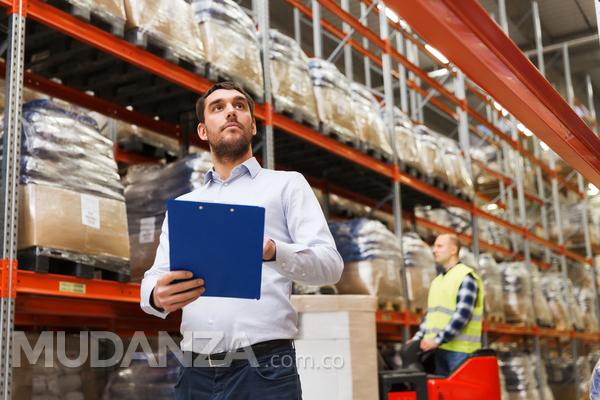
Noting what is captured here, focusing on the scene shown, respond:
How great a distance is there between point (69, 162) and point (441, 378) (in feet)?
11.0

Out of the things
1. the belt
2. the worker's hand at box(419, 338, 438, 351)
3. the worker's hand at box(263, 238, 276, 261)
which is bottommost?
the worker's hand at box(419, 338, 438, 351)

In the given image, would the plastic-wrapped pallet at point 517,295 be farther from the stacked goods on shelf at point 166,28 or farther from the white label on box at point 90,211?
the white label on box at point 90,211

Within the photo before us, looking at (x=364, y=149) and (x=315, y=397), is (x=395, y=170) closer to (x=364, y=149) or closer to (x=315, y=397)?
(x=364, y=149)

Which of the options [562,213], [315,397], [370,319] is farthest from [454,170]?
[562,213]

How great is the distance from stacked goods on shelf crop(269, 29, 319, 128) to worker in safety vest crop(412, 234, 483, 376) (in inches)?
69.9

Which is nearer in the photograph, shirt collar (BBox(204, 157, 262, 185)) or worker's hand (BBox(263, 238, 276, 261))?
worker's hand (BBox(263, 238, 276, 261))

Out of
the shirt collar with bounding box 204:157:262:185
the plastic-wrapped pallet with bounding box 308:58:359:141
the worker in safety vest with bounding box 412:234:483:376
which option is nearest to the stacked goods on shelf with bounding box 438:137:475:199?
the plastic-wrapped pallet with bounding box 308:58:359:141

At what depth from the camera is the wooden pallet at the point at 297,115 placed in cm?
531

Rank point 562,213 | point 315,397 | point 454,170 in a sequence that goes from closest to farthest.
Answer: point 315,397 < point 454,170 < point 562,213

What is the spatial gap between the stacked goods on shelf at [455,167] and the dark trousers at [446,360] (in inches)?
129

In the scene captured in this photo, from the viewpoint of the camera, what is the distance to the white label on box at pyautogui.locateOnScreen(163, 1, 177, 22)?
4352mm

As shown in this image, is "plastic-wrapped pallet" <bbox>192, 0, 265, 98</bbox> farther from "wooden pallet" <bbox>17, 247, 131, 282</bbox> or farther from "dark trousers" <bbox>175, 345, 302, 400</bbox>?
"dark trousers" <bbox>175, 345, 302, 400</bbox>

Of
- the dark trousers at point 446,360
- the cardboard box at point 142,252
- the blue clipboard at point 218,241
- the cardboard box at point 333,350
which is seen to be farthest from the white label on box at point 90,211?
the dark trousers at point 446,360

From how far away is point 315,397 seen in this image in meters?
3.99
